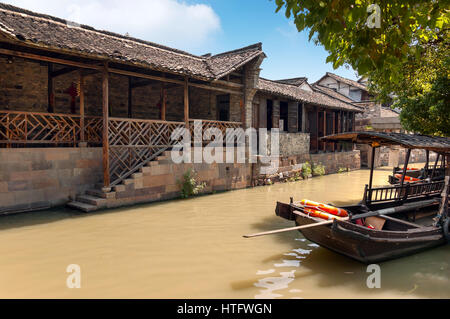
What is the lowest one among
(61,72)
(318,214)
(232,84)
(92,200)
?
(92,200)

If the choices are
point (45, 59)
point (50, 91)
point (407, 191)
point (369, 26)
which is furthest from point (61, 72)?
point (407, 191)

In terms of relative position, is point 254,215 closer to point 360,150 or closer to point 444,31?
point 444,31

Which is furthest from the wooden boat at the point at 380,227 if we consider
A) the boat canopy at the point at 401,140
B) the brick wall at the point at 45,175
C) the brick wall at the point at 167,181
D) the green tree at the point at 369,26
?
the brick wall at the point at 45,175

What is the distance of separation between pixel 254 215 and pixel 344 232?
13.2ft

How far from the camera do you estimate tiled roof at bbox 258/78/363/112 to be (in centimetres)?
1536

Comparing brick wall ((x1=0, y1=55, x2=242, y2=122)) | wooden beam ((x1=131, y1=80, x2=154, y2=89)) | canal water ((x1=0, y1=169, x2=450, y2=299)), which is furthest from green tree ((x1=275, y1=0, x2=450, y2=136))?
brick wall ((x1=0, y1=55, x2=242, y2=122))

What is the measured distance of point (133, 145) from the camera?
31.2 feet

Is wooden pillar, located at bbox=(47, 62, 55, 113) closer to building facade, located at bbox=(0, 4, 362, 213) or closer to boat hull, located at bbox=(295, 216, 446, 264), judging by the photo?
building facade, located at bbox=(0, 4, 362, 213)

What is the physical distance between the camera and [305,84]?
21844mm

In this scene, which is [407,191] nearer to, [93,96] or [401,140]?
[401,140]

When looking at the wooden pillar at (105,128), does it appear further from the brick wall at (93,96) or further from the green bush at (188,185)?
the brick wall at (93,96)

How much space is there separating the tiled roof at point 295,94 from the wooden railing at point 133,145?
513 centimetres

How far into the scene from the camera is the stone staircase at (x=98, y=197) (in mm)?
8359

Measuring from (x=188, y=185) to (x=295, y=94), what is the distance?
9757 millimetres
